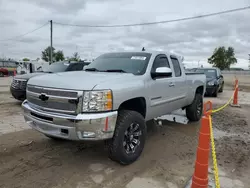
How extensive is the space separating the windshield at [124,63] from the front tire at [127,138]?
0.91m

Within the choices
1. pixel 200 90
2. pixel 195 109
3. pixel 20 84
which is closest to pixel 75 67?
pixel 20 84

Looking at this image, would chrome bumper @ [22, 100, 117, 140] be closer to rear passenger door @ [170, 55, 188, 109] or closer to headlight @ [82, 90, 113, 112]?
headlight @ [82, 90, 113, 112]

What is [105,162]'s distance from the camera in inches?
154

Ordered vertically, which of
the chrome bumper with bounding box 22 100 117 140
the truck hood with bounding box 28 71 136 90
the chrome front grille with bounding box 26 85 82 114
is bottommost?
the chrome bumper with bounding box 22 100 117 140

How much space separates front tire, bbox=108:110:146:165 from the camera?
3494 mm

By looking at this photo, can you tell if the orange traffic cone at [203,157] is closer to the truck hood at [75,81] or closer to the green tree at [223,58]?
the truck hood at [75,81]

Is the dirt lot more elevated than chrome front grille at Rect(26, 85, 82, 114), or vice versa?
chrome front grille at Rect(26, 85, 82, 114)

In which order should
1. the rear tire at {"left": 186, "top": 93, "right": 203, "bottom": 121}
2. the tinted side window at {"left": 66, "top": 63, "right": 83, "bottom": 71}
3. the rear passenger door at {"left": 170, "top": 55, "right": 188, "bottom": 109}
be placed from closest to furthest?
the rear passenger door at {"left": 170, "top": 55, "right": 188, "bottom": 109} → the rear tire at {"left": 186, "top": 93, "right": 203, "bottom": 121} → the tinted side window at {"left": 66, "top": 63, "right": 83, "bottom": 71}

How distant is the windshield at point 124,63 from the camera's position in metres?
4.36

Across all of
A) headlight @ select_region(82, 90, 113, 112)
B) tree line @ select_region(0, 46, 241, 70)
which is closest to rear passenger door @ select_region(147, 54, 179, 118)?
headlight @ select_region(82, 90, 113, 112)

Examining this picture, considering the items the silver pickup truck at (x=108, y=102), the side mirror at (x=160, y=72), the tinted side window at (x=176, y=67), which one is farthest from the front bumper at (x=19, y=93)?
the side mirror at (x=160, y=72)

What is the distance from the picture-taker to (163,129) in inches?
238

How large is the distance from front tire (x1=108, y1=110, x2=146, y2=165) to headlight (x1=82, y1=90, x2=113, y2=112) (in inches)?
17.1

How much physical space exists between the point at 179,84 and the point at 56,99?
119 inches
